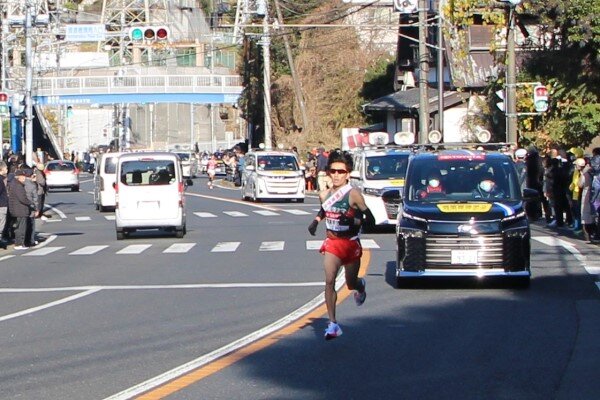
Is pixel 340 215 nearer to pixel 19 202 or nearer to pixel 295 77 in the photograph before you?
pixel 19 202

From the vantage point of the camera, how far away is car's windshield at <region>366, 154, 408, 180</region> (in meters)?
28.2

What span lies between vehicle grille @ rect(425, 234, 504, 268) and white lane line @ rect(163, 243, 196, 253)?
9.46 metres

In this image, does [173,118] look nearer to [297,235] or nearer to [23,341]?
[297,235]

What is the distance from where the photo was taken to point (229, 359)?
10617mm

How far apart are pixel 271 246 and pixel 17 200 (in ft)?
19.1

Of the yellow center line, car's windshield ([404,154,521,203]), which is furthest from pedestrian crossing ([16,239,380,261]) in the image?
the yellow center line

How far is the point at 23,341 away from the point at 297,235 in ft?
50.5

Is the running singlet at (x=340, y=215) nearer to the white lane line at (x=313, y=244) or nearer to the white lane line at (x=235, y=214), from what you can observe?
the white lane line at (x=313, y=244)

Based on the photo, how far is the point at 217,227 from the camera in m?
31.1

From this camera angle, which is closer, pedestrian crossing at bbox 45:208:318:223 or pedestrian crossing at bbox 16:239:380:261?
pedestrian crossing at bbox 16:239:380:261

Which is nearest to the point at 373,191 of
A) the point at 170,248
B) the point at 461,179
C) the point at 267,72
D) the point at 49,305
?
the point at 170,248

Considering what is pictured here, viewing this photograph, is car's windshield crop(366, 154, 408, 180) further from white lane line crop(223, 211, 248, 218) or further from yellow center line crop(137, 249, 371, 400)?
yellow center line crop(137, 249, 371, 400)

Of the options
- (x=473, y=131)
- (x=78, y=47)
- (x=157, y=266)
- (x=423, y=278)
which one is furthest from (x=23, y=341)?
(x=78, y=47)

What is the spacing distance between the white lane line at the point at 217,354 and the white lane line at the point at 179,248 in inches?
363
